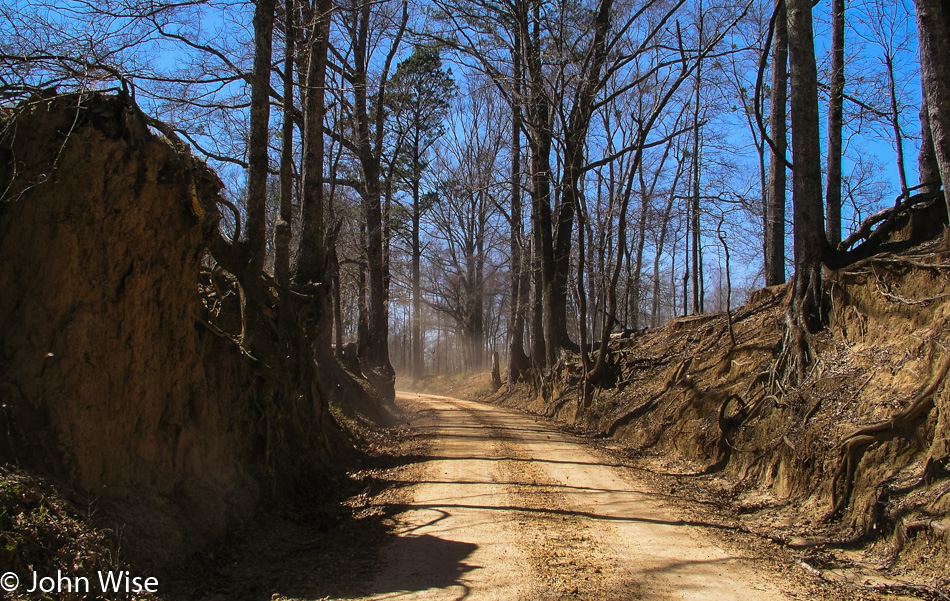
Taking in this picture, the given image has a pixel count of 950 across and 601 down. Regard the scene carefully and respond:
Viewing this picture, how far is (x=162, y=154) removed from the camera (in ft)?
18.2

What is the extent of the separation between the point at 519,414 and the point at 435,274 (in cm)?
2739

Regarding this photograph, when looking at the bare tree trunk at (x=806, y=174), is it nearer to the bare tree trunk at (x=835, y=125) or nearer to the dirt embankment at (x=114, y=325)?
the bare tree trunk at (x=835, y=125)

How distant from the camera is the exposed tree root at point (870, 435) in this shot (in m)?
5.70

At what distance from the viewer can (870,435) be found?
19.8 ft

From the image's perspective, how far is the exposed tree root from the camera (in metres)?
5.70

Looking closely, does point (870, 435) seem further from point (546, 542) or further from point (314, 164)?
point (314, 164)

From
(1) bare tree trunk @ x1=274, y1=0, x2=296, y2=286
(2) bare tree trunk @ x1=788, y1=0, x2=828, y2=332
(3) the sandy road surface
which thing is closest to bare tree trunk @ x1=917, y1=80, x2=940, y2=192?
(2) bare tree trunk @ x1=788, y1=0, x2=828, y2=332

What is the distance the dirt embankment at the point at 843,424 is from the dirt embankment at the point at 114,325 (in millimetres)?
6089

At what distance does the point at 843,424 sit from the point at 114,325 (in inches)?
300

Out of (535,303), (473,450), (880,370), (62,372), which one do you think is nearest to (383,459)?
(473,450)

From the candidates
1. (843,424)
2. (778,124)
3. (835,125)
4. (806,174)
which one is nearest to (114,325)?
(843,424)

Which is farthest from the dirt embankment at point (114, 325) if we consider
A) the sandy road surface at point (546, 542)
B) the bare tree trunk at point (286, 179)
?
the bare tree trunk at point (286, 179)

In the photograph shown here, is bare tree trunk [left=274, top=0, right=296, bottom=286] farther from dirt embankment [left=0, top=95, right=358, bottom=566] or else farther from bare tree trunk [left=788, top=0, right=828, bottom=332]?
bare tree trunk [left=788, top=0, right=828, bottom=332]

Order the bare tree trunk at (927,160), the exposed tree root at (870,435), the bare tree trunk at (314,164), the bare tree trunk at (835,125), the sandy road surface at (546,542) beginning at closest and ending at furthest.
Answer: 1. the sandy road surface at (546,542)
2. the exposed tree root at (870,435)
3. the bare tree trunk at (927,160)
4. the bare tree trunk at (314,164)
5. the bare tree trunk at (835,125)
